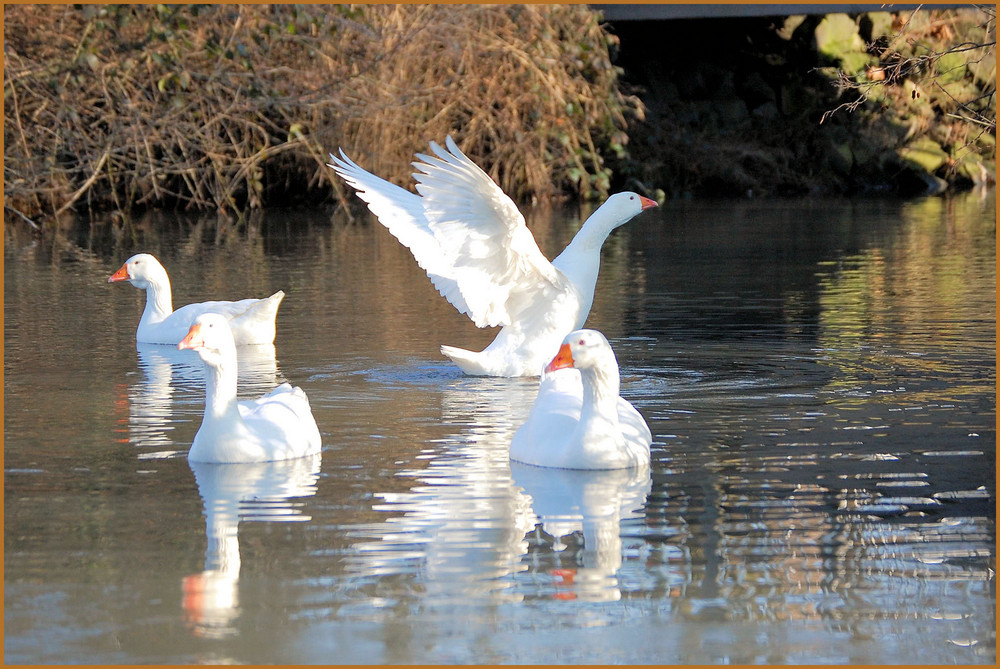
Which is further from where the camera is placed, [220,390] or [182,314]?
[182,314]

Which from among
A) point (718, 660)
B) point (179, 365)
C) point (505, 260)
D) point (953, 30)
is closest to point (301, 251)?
point (179, 365)

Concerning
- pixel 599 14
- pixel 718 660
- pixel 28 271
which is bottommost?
pixel 718 660

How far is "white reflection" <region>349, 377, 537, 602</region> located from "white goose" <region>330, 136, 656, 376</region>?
142 cm

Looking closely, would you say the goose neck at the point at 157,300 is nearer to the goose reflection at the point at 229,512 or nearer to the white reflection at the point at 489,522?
the white reflection at the point at 489,522

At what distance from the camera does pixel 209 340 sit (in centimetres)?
683

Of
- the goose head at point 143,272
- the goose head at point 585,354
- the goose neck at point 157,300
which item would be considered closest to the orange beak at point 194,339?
the goose head at point 585,354

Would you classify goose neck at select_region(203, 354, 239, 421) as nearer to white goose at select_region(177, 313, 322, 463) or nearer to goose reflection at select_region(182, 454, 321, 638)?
white goose at select_region(177, 313, 322, 463)

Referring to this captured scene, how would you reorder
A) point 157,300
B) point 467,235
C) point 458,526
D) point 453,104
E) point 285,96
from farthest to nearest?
1. point 453,104
2. point 285,96
3. point 157,300
4. point 467,235
5. point 458,526

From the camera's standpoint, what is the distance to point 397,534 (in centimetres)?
546

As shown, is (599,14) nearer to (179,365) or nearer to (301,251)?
(301,251)

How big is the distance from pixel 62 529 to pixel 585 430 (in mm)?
2232

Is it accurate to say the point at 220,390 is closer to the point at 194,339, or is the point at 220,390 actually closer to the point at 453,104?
the point at 194,339

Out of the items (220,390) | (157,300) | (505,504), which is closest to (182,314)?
(157,300)

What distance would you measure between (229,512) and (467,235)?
10.6ft
